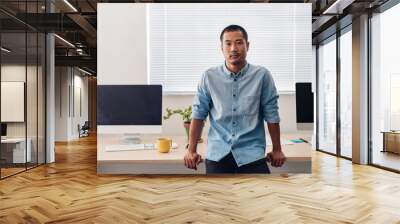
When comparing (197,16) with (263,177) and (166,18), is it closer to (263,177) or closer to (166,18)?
(166,18)

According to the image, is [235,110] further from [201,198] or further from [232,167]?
[201,198]

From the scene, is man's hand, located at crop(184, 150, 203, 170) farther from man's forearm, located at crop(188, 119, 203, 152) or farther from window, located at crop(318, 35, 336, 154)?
window, located at crop(318, 35, 336, 154)

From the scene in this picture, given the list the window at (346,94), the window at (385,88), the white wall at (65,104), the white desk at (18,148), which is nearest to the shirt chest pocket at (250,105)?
the window at (385,88)

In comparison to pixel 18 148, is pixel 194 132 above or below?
above

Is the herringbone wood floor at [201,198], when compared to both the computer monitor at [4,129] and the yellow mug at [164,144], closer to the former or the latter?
the computer monitor at [4,129]

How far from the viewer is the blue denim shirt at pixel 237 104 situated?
8.93 feet

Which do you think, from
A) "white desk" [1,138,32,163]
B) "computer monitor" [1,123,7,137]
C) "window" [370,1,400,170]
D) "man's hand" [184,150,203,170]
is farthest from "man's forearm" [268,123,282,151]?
"computer monitor" [1,123,7,137]

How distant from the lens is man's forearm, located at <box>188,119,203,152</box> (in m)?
2.78

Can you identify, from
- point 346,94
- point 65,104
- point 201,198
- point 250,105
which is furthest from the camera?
point 65,104

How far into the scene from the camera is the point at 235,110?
2725mm

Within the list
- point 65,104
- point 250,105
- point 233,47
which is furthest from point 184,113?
point 65,104

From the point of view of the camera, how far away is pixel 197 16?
9.16ft

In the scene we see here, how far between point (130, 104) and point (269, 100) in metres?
0.99

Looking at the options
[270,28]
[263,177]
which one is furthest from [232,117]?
[263,177]
